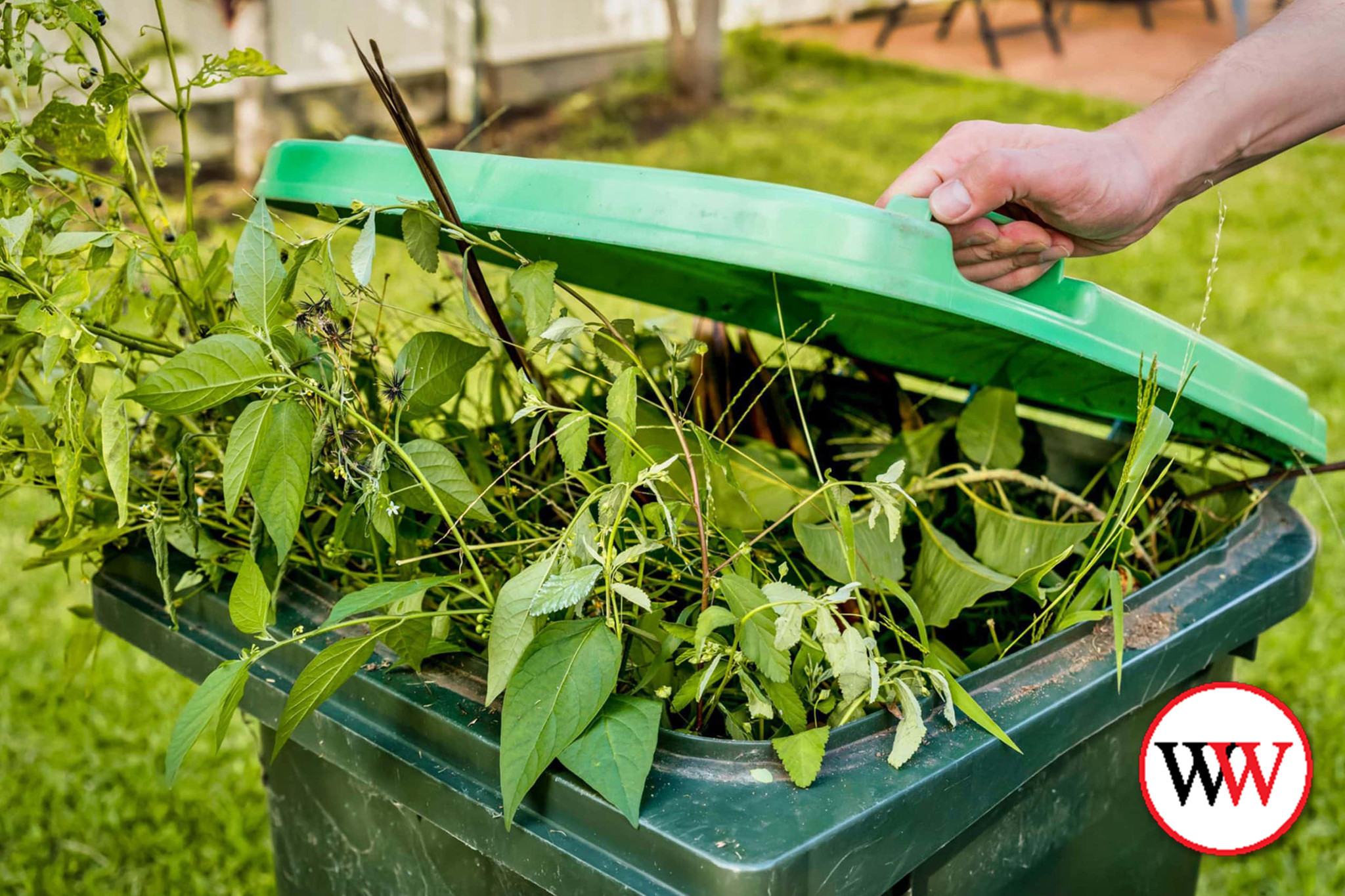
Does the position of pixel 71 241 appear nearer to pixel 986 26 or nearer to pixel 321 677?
pixel 321 677

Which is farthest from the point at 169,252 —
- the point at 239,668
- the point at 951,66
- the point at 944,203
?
the point at 951,66

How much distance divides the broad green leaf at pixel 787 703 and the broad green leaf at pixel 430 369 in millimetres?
391

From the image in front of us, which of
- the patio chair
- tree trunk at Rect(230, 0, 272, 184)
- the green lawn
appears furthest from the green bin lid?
the patio chair

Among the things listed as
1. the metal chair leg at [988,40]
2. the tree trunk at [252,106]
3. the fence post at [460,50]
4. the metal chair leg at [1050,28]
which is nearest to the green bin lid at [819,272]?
the tree trunk at [252,106]

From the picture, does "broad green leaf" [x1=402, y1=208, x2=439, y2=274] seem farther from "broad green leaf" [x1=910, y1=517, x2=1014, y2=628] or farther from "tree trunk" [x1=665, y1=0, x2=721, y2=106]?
"tree trunk" [x1=665, y1=0, x2=721, y2=106]

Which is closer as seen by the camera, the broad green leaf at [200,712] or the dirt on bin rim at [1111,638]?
the broad green leaf at [200,712]

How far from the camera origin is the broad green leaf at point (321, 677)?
919 mm

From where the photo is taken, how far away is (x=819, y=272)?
100 cm

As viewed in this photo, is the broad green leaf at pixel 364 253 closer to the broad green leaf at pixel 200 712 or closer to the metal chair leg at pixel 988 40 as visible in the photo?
the broad green leaf at pixel 200 712

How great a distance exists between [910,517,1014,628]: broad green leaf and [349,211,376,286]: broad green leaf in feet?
1.89

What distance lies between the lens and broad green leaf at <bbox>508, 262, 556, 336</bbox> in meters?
1.01

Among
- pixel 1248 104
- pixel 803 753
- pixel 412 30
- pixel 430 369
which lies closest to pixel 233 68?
pixel 430 369

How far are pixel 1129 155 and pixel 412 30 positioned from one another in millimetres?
7623

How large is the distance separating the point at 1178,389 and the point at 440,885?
2.90ft
